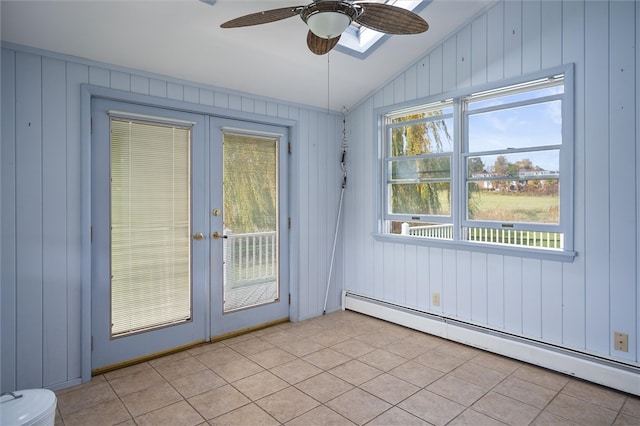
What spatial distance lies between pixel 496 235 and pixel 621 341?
A: 112cm

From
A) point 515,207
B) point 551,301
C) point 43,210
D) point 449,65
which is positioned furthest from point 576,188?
point 43,210

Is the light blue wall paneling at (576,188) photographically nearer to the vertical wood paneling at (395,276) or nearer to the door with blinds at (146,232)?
the vertical wood paneling at (395,276)

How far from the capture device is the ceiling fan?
197 cm

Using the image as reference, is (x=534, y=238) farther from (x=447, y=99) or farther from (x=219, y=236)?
(x=219, y=236)

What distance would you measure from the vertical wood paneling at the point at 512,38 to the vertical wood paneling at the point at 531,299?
5.14 feet

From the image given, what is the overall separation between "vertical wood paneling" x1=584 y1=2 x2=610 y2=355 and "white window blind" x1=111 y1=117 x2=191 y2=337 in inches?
124

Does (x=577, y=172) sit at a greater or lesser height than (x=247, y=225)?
greater

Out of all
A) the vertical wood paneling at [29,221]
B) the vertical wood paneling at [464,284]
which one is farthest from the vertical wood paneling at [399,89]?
the vertical wood paneling at [29,221]

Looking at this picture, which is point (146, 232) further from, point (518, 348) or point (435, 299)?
point (518, 348)

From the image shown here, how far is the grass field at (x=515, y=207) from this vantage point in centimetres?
299

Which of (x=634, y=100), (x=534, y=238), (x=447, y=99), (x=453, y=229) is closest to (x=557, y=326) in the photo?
(x=534, y=238)

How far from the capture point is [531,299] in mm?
3068

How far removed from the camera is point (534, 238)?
3.09 metres

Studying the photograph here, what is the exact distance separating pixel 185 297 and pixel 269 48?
2269 millimetres
